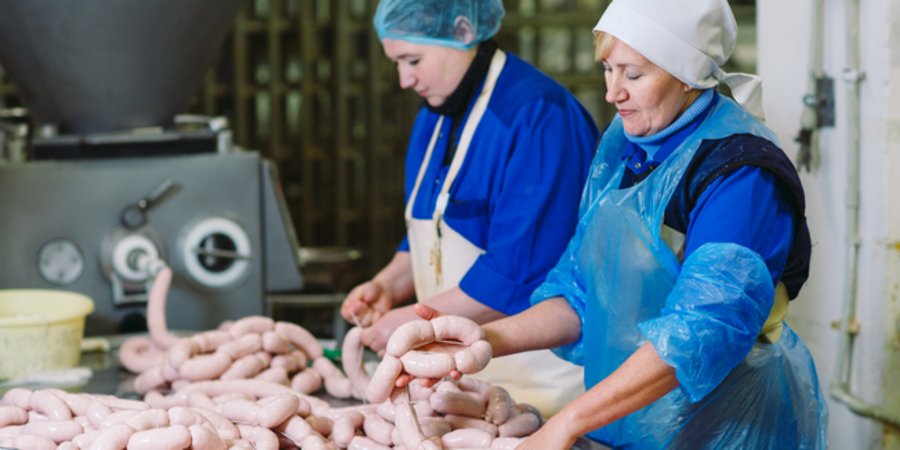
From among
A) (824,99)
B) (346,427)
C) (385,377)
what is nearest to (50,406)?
(346,427)

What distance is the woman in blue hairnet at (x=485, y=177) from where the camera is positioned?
2.66m

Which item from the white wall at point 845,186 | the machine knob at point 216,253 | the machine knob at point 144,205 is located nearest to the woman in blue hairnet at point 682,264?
the white wall at point 845,186

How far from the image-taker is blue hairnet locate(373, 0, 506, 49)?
2752mm

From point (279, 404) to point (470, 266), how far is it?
2.81 ft

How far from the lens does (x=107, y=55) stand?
127 inches

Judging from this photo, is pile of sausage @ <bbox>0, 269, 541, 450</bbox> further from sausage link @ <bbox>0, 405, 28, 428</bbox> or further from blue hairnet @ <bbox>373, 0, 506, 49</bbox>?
blue hairnet @ <bbox>373, 0, 506, 49</bbox>

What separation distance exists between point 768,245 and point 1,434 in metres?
1.42

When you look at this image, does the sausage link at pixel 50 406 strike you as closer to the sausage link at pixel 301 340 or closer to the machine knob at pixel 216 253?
the sausage link at pixel 301 340

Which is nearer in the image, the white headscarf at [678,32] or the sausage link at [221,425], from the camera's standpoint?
the white headscarf at [678,32]

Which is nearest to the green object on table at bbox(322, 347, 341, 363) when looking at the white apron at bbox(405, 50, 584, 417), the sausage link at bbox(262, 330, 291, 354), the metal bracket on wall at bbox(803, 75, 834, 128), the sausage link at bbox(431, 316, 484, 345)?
the sausage link at bbox(262, 330, 291, 354)

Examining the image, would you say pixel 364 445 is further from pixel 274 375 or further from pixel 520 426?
pixel 274 375

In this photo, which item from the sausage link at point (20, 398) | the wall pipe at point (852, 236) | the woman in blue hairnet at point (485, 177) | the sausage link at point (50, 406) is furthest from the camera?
the wall pipe at point (852, 236)

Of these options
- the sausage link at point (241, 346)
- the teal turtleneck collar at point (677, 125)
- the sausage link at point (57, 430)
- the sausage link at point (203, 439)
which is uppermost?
the teal turtleneck collar at point (677, 125)

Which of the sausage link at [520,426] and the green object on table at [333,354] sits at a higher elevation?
the sausage link at [520,426]
